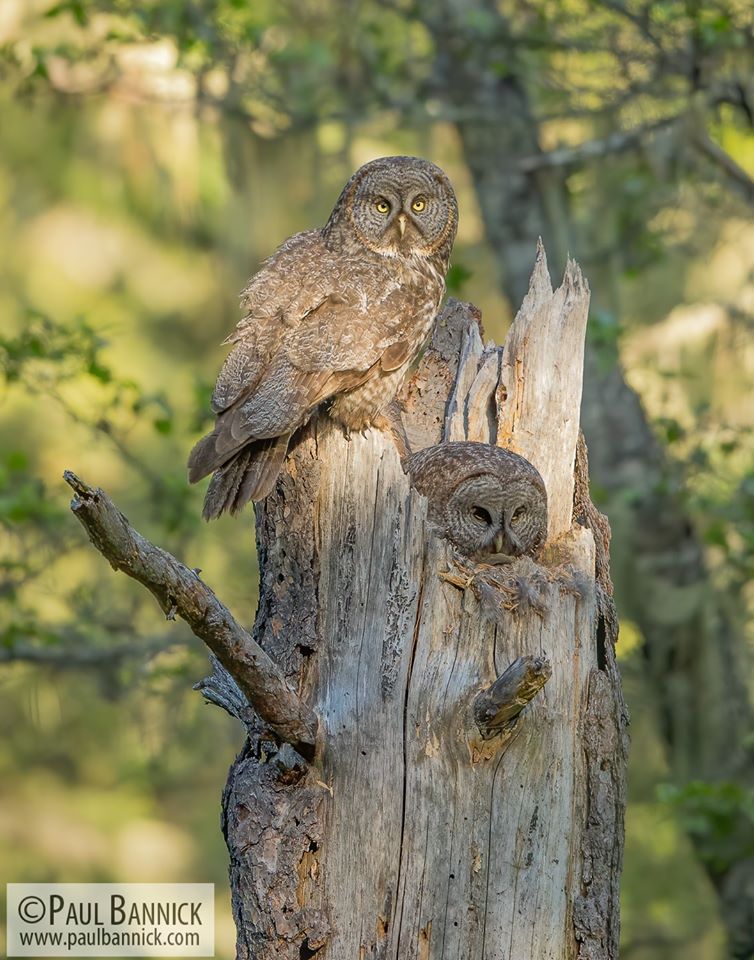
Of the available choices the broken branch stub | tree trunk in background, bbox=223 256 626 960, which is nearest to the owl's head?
tree trunk in background, bbox=223 256 626 960

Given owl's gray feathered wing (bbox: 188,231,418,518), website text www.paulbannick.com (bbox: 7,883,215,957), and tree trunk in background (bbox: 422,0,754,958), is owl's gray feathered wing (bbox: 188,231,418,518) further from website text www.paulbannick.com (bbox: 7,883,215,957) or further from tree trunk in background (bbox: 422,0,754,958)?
tree trunk in background (bbox: 422,0,754,958)

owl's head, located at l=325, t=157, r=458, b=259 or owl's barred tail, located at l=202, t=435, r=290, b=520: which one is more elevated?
owl's head, located at l=325, t=157, r=458, b=259

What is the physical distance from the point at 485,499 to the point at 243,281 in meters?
4.92

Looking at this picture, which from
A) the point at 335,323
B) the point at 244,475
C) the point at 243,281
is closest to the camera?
the point at 244,475

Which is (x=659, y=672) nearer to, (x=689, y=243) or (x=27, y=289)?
(x=689, y=243)

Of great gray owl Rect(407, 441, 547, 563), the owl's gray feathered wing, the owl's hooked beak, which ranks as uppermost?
the owl's gray feathered wing

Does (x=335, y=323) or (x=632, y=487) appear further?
(x=632, y=487)

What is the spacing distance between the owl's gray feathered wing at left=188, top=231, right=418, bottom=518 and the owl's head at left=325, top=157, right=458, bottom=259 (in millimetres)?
142

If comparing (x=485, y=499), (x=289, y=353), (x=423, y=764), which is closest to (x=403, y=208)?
(x=289, y=353)

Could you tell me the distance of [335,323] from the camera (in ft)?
12.6

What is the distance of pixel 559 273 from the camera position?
24.5 feet

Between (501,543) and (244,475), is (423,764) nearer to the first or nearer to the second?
(501,543)

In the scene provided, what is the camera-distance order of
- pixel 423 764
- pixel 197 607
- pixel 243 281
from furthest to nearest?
pixel 243 281 < pixel 423 764 < pixel 197 607

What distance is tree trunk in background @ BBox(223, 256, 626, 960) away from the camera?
9.55 feet
